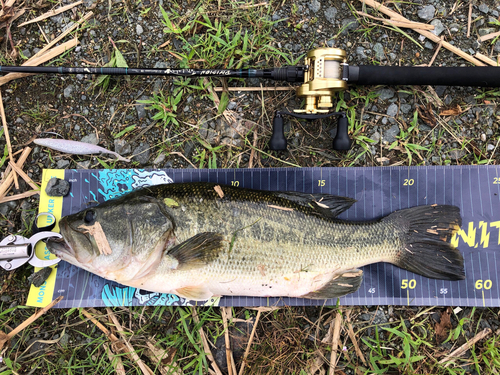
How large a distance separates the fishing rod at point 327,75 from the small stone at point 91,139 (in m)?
0.66

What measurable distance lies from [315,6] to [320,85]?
1.18 metres

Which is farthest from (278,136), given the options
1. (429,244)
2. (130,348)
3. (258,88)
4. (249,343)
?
(130,348)

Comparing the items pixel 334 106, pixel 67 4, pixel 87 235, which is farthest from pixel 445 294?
pixel 67 4

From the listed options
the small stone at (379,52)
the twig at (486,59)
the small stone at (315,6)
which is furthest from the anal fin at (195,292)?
the twig at (486,59)

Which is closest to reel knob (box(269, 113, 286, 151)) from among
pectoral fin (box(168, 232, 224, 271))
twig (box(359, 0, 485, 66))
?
pectoral fin (box(168, 232, 224, 271))

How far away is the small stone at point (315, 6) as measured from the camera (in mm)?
3400

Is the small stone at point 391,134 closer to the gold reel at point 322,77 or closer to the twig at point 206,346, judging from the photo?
the gold reel at point 322,77

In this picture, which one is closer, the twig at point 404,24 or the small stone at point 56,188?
the small stone at point 56,188

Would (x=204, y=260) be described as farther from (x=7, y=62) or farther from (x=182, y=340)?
(x=7, y=62)

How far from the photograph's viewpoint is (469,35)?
339 cm

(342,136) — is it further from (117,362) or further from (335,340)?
(117,362)

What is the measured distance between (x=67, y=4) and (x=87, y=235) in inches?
109

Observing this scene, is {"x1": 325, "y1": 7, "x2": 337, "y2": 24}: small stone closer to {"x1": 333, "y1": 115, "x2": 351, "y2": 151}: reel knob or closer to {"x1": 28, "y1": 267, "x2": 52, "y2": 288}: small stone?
{"x1": 333, "y1": 115, "x2": 351, "y2": 151}: reel knob

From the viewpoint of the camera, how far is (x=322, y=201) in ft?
10.0
